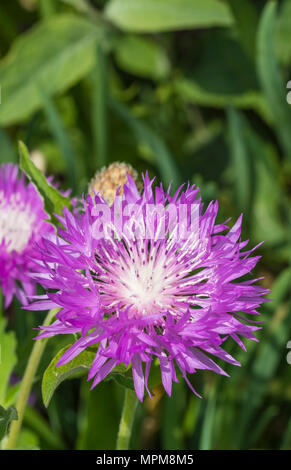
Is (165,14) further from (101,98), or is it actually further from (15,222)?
(15,222)

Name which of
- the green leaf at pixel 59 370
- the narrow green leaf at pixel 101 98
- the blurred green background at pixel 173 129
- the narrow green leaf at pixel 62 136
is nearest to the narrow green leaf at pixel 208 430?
the blurred green background at pixel 173 129

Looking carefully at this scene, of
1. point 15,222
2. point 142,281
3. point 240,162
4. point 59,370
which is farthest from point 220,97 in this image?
point 59,370

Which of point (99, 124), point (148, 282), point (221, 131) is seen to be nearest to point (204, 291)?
point (148, 282)

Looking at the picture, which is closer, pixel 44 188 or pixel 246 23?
pixel 44 188

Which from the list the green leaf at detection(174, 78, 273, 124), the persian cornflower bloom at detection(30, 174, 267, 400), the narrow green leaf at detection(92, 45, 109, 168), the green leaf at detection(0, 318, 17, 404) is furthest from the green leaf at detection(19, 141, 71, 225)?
the green leaf at detection(174, 78, 273, 124)

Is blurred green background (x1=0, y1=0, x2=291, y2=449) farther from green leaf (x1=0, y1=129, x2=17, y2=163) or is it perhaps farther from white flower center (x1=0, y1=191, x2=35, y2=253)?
white flower center (x1=0, y1=191, x2=35, y2=253)

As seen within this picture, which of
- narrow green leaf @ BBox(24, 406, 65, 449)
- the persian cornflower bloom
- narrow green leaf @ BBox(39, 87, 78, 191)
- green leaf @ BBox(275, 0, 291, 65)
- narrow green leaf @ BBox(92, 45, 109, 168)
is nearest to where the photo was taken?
the persian cornflower bloom
